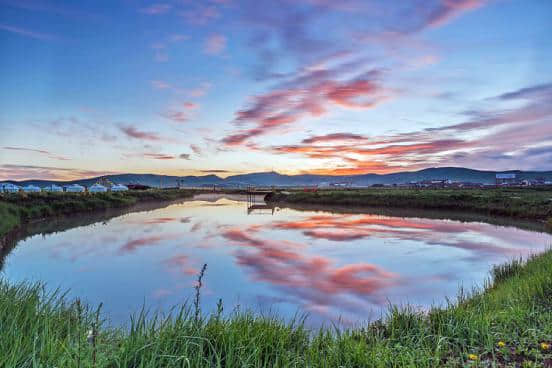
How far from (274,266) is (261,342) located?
6.94m

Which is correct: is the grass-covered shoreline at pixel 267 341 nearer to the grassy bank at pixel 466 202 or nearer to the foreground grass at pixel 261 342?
the foreground grass at pixel 261 342

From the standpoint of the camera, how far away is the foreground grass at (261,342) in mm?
2547

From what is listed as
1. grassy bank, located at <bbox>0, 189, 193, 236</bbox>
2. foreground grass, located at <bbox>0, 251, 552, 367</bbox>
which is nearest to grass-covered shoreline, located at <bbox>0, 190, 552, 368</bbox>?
foreground grass, located at <bbox>0, 251, 552, 367</bbox>

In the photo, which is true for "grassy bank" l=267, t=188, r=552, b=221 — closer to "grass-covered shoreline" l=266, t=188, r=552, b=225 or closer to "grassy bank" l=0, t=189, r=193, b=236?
"grass-covered shoreline" l=266, t=188, r=552, b=225

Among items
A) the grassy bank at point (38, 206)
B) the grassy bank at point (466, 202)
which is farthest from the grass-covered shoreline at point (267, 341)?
the grassy bank at point (466, 202)

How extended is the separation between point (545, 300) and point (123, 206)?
35.4 m

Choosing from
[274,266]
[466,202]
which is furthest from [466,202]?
[274,266]

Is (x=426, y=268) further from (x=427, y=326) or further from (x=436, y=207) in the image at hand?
(x=436, y=207)

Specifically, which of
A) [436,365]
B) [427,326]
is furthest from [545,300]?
[436,365]

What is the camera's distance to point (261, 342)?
330cm

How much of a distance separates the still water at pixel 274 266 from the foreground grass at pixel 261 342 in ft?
2.50

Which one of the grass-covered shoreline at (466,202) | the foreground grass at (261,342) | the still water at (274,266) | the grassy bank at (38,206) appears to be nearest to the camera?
the foreground grass at (261,342)

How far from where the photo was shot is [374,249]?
12672mm

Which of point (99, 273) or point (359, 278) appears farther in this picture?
point (99, 273)
